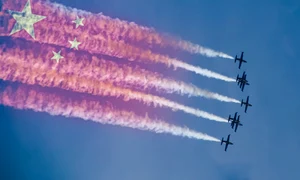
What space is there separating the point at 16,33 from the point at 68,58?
25.5ft

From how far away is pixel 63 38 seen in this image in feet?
190

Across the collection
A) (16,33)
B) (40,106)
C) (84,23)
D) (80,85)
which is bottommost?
(40,106)

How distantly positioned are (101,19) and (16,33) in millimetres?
11774

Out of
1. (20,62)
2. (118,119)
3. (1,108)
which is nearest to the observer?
(20,62)

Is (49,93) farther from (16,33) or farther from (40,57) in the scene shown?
(16,33)

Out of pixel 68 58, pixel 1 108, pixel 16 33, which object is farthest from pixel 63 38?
pixel 1 108

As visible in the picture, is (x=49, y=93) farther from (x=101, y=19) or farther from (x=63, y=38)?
(x=101, y=19)

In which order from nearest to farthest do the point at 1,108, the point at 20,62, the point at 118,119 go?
the point at 20,62
the point at 118,119
the point at 1,108

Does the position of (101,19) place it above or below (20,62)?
above

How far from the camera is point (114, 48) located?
5900 cm

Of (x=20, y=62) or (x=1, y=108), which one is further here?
(x=1, y=108)

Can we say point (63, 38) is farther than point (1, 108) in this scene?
No

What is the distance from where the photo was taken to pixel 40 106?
58.3m

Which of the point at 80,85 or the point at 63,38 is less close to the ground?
the point at 63,38
